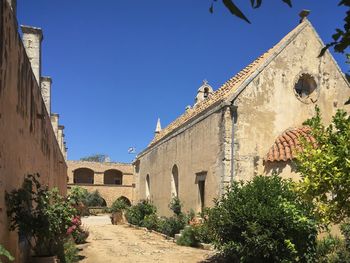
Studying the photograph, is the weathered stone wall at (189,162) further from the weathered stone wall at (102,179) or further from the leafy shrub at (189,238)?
the weathered stone wall at (102,179)

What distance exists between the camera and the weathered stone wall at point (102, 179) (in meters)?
48.0

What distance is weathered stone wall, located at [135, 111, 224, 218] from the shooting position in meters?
14.9

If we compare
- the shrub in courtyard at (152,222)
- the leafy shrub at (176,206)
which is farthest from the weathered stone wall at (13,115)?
the shrub in courtyard at (152,222)

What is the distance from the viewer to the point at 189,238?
48.6 ft

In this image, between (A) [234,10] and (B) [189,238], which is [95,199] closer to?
(B) [189,238]

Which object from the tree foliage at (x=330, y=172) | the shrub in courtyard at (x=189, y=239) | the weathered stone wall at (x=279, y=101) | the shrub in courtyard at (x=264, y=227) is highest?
the weathered stone wall at (x=279, y=101)

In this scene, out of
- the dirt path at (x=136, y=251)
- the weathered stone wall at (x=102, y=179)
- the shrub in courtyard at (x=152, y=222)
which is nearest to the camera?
the dirt path at (x=136, y=251)

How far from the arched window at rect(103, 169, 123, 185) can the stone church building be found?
40.3m

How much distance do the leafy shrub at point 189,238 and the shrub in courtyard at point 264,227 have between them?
4.41 meters

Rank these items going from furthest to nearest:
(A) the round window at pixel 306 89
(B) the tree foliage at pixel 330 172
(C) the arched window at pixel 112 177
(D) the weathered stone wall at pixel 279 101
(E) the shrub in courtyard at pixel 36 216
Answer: (C) the arched window at pixel 112 177
(A) the round window at pixel 306 89
(D) the weathered stone wall at pixel 279 101
(E) the shrub in courtyard at pixel 36 216
(B) the tree foliage at pixel 330 172

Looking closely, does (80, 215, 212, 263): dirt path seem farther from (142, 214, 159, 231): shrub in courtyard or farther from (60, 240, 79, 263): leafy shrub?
(142, 214, 159, 231): shrub in courtyard

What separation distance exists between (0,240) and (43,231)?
3.63ft

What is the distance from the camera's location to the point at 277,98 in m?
15.2

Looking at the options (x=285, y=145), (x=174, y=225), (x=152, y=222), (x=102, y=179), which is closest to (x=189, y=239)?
(x=174, y=225)
